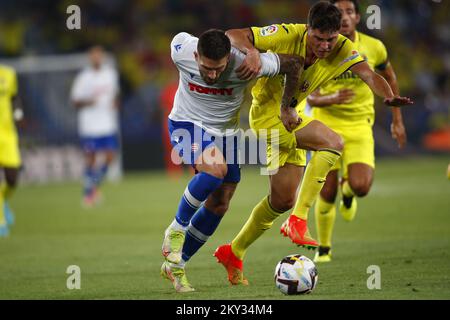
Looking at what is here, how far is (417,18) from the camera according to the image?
78.9 ft

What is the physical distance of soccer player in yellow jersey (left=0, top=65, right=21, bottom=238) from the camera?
12094 mm

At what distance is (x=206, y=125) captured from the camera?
6668mm

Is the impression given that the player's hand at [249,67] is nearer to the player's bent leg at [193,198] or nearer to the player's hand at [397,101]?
the player's bent leg at [193,198]

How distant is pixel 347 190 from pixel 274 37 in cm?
276

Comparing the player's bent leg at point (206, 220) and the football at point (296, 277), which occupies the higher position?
the player's bent leg at point (206, 220)

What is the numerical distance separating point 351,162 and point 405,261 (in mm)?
1421

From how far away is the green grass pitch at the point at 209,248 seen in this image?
656cm

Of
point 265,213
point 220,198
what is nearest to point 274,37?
point 220,198

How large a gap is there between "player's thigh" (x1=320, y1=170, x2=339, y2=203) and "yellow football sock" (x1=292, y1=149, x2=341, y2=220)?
1587 mm

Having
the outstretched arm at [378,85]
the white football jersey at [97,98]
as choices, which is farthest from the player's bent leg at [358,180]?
the white football jersey at [97,98]

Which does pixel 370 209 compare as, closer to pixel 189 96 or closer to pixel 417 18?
pixel 189 96

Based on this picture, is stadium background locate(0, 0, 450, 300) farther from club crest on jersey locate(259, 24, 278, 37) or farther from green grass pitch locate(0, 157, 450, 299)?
club crest on jersey locate(259, 24, 278, 37)

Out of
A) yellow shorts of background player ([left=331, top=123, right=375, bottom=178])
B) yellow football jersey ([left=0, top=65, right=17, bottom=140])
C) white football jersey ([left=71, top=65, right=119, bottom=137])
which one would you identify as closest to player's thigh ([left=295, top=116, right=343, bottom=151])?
yellow shorts of background player ([left=331, top=123, right=375, bottom=178])

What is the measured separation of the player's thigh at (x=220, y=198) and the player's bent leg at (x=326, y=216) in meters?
Result: 1.68
